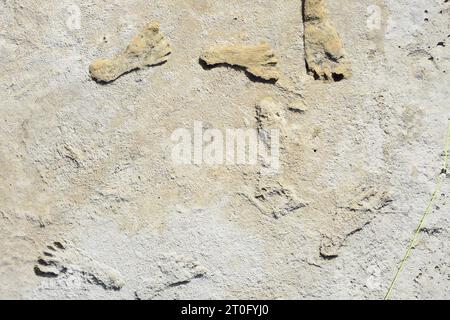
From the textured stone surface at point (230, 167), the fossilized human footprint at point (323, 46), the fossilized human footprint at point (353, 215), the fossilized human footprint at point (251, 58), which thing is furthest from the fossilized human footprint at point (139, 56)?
the fossilized human footprint at point (353, 215)

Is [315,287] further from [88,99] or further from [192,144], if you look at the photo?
[88,99]

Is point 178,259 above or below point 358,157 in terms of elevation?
below

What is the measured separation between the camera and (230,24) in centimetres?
310

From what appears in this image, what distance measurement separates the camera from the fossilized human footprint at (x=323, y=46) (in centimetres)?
305

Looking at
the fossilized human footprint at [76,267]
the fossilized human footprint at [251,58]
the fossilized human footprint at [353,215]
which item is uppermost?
the fossilized human footprint at [251,58]

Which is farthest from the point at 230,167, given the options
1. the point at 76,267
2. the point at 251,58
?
the point at 76,267

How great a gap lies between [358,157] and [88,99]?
1.41 metres

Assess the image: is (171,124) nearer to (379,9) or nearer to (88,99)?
(88,99)

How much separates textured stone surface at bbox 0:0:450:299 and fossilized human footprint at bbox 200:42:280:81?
48 millimetres

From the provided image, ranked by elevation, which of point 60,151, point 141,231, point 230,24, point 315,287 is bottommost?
point 315,287

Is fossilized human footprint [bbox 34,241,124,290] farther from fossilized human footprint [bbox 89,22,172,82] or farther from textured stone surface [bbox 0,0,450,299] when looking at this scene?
fossilized human footprint [bbox 89,22,172,82]

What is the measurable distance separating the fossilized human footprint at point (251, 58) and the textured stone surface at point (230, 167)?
0.05 meters

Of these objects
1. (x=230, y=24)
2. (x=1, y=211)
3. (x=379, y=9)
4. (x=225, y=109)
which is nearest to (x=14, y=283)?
(x=1, y=211)

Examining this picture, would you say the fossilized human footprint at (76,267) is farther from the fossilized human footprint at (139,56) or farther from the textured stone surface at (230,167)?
the fossilized human footprint at (139,56)
